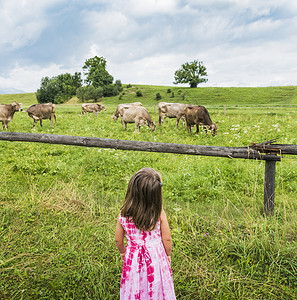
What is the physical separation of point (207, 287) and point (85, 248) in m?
1.64

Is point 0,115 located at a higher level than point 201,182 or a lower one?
higher

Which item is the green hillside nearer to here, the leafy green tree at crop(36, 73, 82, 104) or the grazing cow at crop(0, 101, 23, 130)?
the leafy green tree at crop(36, 73, 82, 104)

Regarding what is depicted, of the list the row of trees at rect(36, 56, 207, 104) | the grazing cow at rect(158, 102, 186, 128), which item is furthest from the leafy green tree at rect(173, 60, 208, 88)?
the grazing cow at rect(158, 102, 186, 128)

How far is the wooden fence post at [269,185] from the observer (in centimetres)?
355

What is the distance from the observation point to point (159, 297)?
6.24ft

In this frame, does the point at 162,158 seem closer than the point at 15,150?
Yes

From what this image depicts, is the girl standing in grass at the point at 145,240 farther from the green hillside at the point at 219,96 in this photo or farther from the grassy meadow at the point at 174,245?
the green hillside at the point at 219,96

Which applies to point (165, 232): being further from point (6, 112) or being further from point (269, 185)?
point (6, 112)

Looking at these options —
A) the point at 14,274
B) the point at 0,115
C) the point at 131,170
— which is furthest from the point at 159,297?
the point at 0,115

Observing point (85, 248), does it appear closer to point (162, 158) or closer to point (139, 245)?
point (139, 245)

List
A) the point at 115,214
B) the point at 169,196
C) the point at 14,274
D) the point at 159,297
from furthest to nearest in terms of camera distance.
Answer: the point at 169,196
the point at 115,214
the point at 14,274
the point at 159,297

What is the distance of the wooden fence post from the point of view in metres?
3.55

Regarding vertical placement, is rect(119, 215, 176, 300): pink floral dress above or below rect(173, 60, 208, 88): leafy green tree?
below

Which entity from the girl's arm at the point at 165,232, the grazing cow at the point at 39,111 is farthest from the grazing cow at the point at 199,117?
the girl's arm at the point at 165,232
